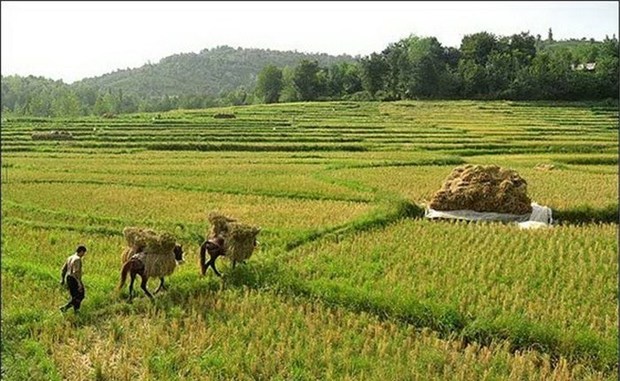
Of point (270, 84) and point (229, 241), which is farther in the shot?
point (270, 84)

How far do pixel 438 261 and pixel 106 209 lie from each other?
928 centimetres

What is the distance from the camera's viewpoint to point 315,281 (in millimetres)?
10281

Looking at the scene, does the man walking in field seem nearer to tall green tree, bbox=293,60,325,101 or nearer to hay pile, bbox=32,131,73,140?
hay pile, bbox=32,131,73,140

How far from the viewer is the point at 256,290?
10.2m

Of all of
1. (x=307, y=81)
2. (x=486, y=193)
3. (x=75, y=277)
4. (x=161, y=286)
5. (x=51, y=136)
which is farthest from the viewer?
(x=307, y=81)

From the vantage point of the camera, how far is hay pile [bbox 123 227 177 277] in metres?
9.37

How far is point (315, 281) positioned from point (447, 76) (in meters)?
65.0

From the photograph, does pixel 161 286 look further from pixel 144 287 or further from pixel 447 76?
pixel 447 76

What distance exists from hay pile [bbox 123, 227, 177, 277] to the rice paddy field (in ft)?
1.62

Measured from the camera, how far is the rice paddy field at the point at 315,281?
7594mm

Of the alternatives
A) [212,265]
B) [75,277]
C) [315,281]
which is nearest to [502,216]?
[315,281]

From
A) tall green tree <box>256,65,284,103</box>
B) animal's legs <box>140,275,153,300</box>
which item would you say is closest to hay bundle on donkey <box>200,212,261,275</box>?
animal's legs <box>140,275,153,300</box>

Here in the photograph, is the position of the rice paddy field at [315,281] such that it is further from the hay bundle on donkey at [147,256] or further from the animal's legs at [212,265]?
the hay bundle on donkey at [147,256]

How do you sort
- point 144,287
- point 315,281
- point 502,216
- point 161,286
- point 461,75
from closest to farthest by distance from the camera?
1. point 144,287
2. point 161,286
3. point 315,281
4. point 502,216
5. point 461,75
